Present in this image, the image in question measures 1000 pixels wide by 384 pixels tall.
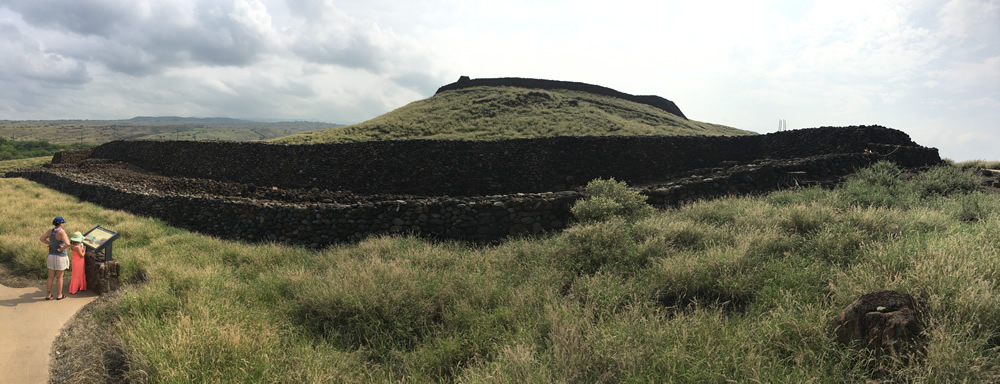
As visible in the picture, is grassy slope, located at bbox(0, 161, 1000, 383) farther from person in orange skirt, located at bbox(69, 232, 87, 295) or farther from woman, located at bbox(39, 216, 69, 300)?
woman, located at bbox(39, 216, 69, 300)

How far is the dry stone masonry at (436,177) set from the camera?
9.27 metres

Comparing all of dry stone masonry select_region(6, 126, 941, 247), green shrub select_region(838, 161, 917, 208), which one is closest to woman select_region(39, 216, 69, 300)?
dry stone masonry select_region(6, 126, 941, 247)

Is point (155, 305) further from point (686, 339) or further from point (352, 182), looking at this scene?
point (352, 182)

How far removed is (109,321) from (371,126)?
30.9 metres

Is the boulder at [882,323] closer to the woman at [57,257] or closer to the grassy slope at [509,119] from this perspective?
the woman at [57,257]

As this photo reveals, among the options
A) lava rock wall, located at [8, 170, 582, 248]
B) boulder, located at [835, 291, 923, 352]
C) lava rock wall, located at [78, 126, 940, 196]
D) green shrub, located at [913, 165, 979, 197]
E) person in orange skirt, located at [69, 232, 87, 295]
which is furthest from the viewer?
lava rock wall, located at [78, 126, 940, 196]

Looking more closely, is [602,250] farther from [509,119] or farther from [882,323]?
[509,119]

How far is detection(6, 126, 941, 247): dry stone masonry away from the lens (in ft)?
30.4

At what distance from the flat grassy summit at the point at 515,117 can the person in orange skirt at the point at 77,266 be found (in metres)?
22.7

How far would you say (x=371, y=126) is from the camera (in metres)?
34.4

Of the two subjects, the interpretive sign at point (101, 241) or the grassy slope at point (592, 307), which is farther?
the interpretive sign at point (101, 241)

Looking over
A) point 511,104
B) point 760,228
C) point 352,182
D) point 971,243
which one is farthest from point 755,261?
point 511,104

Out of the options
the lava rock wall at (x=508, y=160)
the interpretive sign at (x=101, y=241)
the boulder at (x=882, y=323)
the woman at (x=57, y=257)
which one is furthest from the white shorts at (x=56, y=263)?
the lava rock wall at (x=508, y=160)

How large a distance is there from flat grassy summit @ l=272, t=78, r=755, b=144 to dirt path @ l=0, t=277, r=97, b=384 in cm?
2304
